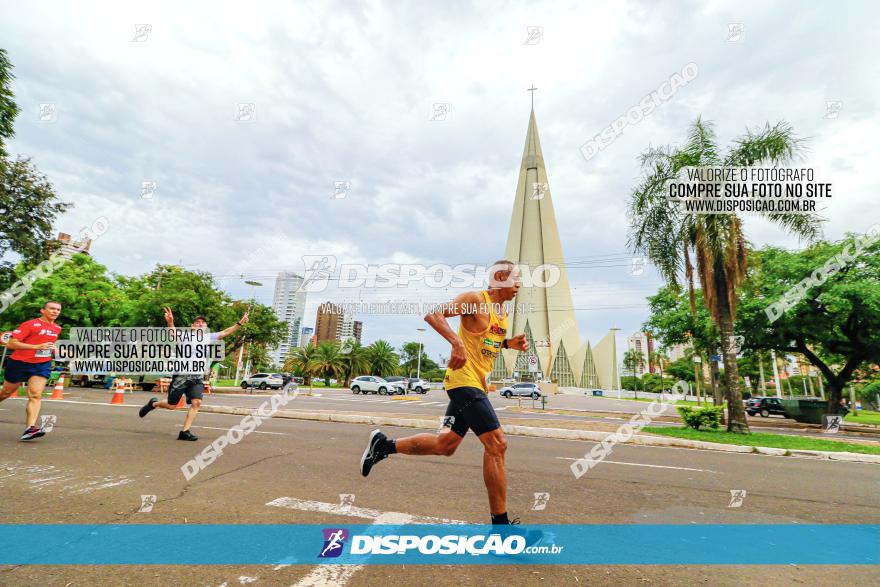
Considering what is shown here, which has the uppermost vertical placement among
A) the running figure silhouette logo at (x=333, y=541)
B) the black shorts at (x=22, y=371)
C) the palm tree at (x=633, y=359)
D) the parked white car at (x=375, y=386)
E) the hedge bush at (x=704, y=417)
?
the palm tree at (x=633, y=359)

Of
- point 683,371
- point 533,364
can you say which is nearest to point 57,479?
point 533,364

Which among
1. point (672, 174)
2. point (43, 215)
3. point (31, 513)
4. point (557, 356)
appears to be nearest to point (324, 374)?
point (43, 215)

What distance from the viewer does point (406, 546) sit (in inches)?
113

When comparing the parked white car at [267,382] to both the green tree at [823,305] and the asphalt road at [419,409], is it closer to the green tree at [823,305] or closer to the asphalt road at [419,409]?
the asphalt road at [419,409]

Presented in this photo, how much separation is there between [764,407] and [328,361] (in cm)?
4293

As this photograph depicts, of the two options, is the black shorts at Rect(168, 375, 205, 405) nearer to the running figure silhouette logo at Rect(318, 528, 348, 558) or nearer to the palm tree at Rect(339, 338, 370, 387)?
the running figure silhouette logo at Rect(318, 528, 348, 558)

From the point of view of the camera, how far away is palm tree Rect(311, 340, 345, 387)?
164 feet

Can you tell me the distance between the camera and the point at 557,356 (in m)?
89.1

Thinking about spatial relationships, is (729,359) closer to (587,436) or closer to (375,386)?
(587,436)

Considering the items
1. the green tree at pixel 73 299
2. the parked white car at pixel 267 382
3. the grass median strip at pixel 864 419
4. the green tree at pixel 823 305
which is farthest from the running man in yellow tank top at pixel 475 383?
the parked white car at pixel 267 382

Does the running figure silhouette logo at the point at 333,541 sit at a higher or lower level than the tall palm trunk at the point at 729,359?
lower

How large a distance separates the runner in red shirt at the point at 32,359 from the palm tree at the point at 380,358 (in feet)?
173

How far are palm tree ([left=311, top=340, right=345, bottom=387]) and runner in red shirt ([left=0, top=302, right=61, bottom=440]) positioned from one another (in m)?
44.7

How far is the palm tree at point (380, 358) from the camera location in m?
58.7
